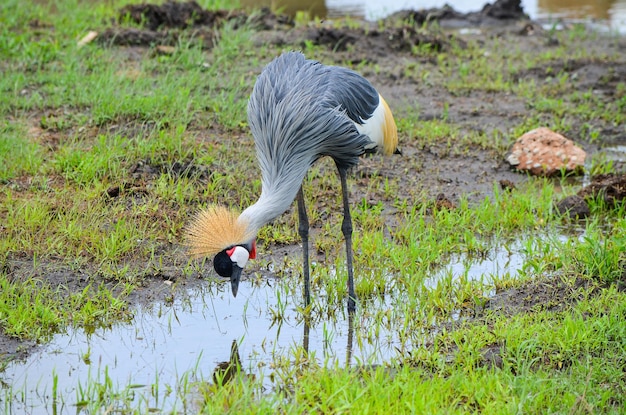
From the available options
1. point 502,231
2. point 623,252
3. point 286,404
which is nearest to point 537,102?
point 502,231

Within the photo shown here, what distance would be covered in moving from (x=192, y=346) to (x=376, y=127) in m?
1.70

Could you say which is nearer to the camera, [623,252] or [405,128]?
[623,252]

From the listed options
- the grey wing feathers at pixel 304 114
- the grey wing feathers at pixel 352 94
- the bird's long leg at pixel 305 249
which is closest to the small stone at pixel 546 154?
the grey wing feathers at pixel 352 94

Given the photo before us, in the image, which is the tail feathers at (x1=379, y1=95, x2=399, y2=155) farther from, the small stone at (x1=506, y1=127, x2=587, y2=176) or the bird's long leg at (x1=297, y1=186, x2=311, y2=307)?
the small stone at (x1=506, y1=127, x2=587, y2=176)

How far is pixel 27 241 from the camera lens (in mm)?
5480

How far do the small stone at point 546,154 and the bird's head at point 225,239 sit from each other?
10.2 feet

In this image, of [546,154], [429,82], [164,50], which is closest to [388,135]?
[546,154]

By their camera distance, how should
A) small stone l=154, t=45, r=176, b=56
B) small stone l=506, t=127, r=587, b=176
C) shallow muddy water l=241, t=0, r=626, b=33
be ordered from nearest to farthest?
1. small stone l=506, t=127, r=587, b=176
2. small stone l=154, t=45, r=176, b=56
3. shallow muddy water l=241, t=0, r=626, b=33

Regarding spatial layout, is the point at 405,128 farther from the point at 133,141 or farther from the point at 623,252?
the point at 623,252

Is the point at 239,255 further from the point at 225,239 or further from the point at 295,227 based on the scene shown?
the point at 295,227

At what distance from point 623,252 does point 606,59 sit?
4499 mm

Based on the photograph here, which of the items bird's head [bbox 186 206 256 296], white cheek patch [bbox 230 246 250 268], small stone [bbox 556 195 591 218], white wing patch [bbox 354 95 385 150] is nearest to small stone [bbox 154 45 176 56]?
white wing patch [bbox 354 95 385 150]

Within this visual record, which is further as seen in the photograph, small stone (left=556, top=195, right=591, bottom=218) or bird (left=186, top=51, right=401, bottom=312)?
small stone (left=556, top=195, right=591, bottom=218)

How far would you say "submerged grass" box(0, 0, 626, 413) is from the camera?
406 cm
